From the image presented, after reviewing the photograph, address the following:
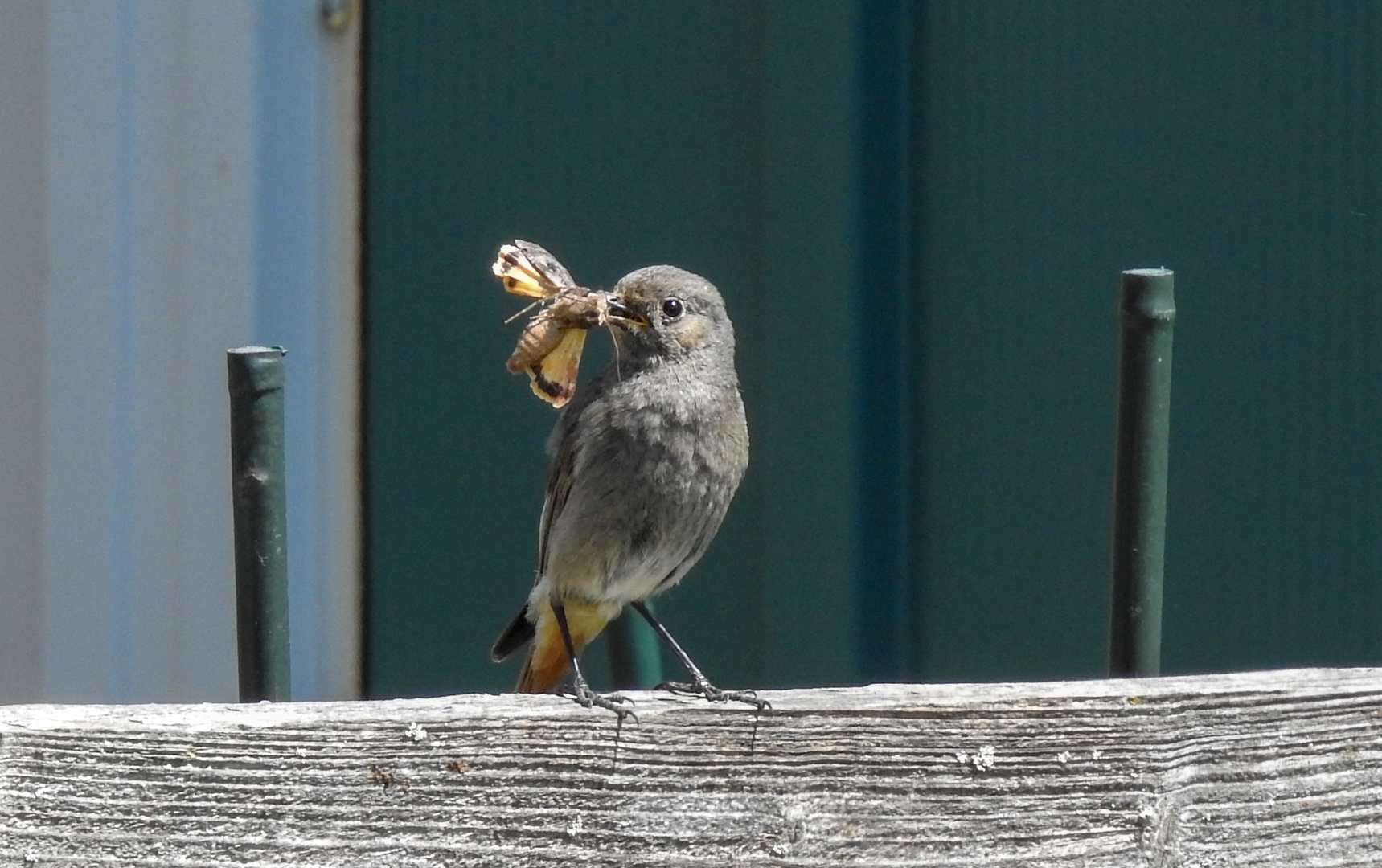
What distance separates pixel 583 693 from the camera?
8.85 ft

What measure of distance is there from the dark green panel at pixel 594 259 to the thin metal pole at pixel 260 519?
1.84 m

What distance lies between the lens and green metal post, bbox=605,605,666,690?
316cm

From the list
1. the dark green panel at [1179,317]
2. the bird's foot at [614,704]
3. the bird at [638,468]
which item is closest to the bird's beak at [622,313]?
the bird at [638,468]

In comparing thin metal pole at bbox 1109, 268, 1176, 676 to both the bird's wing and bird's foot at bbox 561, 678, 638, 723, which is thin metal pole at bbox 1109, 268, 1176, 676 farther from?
the bird's wing

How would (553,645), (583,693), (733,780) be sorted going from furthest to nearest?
1. (553,645)
2. (583,693)
3. (733,780)

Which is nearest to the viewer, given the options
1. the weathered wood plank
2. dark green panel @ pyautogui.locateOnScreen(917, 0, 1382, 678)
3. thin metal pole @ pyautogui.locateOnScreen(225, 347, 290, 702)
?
the weathered wood plank

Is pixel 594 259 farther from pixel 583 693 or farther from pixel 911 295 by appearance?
pixel 583 693

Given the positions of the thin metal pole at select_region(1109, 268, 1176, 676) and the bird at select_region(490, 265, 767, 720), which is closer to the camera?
the thin metal pole at select_region(1109, 268, 1176, 676)

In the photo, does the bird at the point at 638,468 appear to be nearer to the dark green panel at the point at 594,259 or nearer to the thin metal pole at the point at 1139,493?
the dark green panel at the point at 594,259

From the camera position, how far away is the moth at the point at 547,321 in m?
2.47

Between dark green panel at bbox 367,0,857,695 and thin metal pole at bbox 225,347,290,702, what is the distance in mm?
1839

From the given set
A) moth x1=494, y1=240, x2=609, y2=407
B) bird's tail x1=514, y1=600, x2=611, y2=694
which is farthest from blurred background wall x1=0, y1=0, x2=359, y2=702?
moth x1=494, y1=240, x2=609, y2=407

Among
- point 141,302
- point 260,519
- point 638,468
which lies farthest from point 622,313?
point 141,302

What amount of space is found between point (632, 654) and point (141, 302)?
145cm
